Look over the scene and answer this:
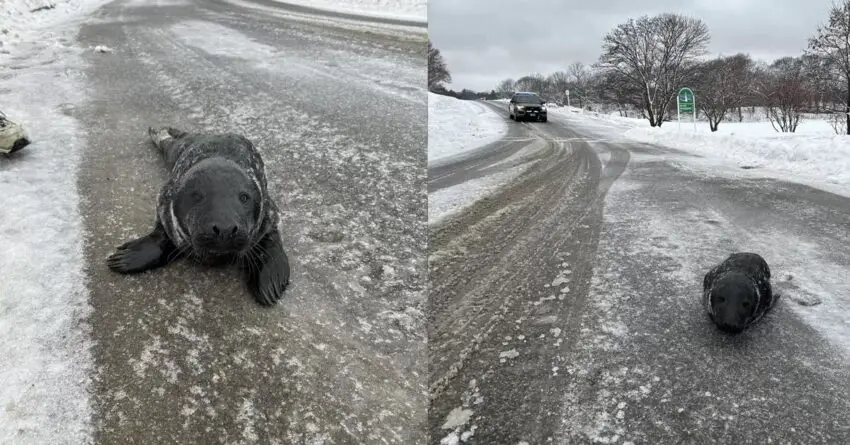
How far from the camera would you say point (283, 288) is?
3695mm

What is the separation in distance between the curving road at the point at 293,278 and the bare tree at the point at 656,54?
2631cm

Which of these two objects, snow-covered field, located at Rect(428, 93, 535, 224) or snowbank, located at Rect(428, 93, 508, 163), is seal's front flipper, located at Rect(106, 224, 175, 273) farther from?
snowbank, located at Rect(428, 93, 508, 163)

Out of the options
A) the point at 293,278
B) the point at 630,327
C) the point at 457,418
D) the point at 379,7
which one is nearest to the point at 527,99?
the point at 379,7

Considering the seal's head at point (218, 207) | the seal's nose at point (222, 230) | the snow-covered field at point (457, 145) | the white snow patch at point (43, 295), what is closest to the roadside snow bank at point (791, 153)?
the snow-covered field at point (457, 145)

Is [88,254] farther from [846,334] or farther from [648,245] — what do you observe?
[846,334]

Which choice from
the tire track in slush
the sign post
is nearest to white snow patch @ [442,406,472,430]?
the tire track in slush

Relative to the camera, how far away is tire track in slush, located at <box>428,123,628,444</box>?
2938 millimetres

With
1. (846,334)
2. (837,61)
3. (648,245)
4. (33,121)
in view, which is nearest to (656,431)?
(846,334)

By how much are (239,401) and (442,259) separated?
269 cm

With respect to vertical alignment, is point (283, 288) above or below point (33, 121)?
below

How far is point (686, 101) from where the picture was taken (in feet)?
65.2

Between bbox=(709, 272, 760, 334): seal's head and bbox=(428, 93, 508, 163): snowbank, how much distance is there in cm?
874

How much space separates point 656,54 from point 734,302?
3203 centimetres

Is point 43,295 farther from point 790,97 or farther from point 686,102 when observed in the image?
point 790,97
